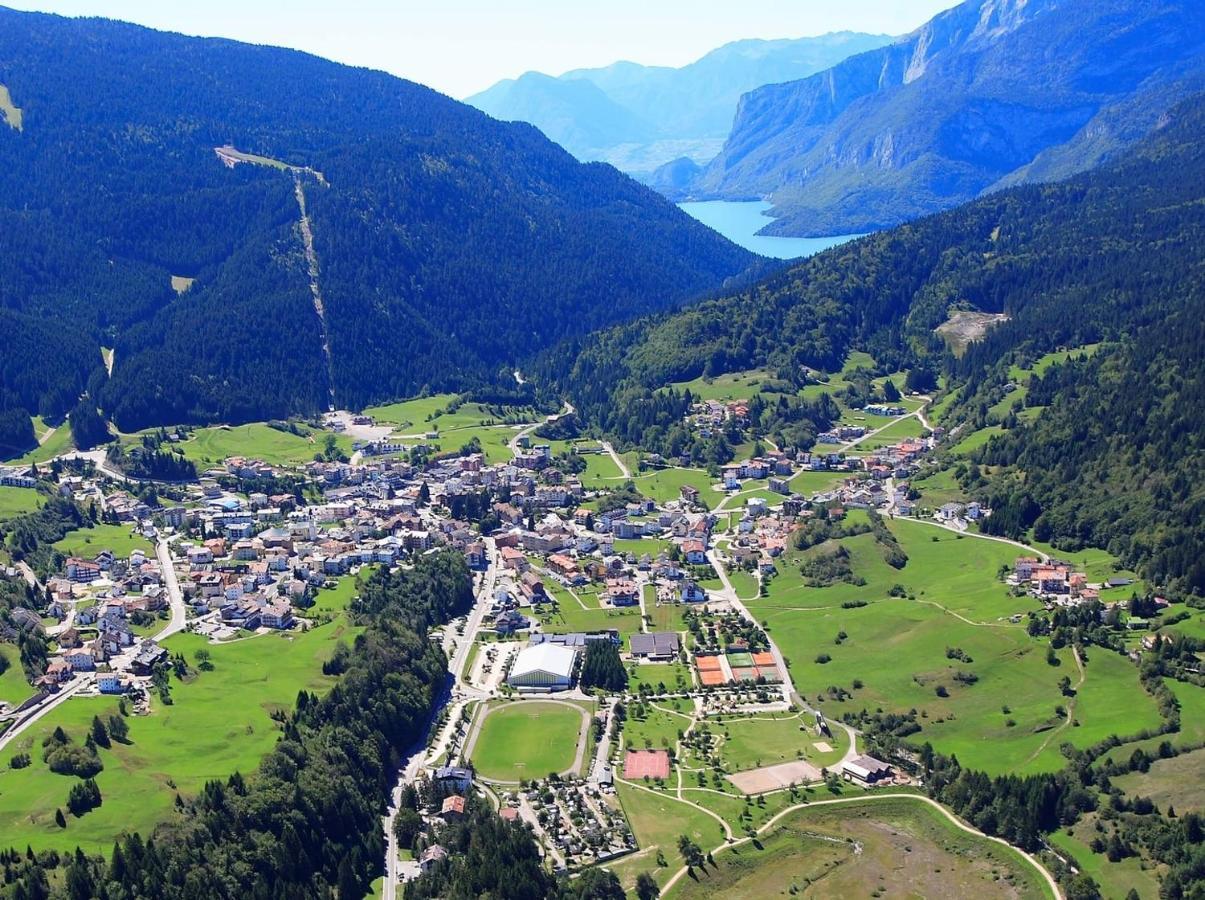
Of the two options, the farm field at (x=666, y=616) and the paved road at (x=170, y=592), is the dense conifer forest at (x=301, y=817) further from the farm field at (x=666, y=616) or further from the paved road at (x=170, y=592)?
the farm field at (x=666, y=616)

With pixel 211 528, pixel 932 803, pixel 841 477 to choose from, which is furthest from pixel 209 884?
pixel 841 477

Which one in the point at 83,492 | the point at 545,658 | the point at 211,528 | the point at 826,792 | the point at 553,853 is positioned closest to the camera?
the point at 553,853

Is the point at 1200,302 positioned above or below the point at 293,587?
above

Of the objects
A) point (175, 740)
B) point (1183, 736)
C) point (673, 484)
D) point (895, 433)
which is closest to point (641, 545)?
point (673, 484)

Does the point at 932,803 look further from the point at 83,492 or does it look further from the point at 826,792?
the point at 83,492

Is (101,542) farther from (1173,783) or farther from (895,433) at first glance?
(1173,783)

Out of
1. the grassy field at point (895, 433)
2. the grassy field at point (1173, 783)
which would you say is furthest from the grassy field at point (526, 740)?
the grassy field at point (895, 433)

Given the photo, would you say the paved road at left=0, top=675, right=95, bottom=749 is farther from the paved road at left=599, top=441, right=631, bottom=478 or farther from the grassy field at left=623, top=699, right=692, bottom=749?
the paved road at left=599, top=441, right=631, bottom=478
